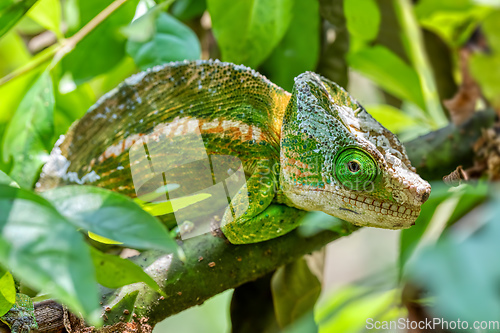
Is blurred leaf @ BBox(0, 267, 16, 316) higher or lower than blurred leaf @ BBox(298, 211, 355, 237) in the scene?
higher

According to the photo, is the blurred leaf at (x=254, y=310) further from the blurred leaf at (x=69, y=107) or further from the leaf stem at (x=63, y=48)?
the leaf stem at (x=63, y=48)

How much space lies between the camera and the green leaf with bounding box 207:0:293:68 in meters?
1.10

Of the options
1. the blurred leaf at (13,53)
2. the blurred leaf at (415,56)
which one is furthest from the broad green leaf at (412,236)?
the blurred leaf at (13,53)

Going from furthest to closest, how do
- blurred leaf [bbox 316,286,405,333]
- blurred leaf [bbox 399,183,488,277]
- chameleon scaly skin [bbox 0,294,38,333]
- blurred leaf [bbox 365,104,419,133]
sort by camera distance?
blurred leaf [bbox 365,104,419,133] → blurred leaf [bbox 316,286,405,333] → blurred leaf [bbox 399,183,488,277] → chameleon scaly skin [bbox 0,294,38,333]

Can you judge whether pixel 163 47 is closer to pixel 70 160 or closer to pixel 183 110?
pixel 183 110

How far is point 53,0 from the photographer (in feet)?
4.15

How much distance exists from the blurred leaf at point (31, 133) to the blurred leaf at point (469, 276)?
2.98ft

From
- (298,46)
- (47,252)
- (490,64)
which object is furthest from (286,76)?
(490,64)

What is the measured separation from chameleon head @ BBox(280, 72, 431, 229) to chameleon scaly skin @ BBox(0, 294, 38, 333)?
0.53 meters

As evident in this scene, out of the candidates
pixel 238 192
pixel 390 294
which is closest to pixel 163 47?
pixel 238 192

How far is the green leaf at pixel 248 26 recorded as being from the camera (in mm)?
1097

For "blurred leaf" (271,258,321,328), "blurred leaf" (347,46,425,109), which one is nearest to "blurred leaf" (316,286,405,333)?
"blurred leaf" (271,258,321,328)

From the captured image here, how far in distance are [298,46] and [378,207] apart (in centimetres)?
58

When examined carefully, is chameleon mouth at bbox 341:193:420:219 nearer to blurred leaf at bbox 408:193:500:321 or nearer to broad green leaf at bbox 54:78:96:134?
blurred leaf at bbox 408:193:500:321
